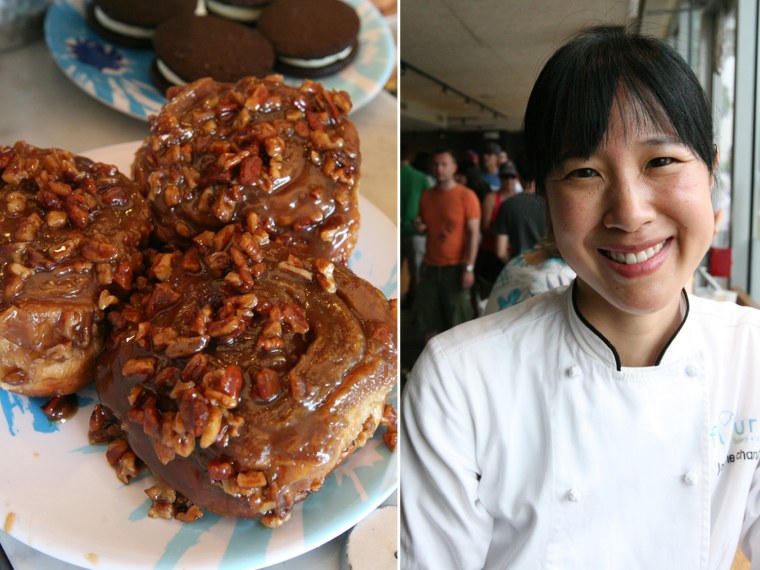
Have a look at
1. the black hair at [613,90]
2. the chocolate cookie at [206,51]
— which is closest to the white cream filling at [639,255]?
the black hair at [613,90]

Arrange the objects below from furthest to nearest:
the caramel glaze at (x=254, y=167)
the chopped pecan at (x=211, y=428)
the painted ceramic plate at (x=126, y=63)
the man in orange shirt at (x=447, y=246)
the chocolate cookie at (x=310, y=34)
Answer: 1. the man in orange shirt at (x=447, y=246)
2. the chocolate cookie at (x=310, y=34)
3. the painted ceramic plate at (x=126, y=63)
4. the caramel glaze at (x=254, y=167)
5. the chopped pecan at (x=211, y=428)

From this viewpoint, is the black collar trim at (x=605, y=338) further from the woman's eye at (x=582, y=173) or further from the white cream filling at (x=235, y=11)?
the white cream filling at (x=235, y=11)

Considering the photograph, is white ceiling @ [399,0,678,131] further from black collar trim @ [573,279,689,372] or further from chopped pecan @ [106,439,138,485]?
chopped pecan @ [106,439,138,485]

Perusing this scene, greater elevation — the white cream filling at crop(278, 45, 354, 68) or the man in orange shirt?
the white cream filling at crop(278, 45, 354, 68)

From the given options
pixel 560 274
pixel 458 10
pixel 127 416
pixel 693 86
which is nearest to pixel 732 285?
pixel 560 274

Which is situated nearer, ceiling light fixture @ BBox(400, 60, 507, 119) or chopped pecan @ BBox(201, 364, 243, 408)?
chopped pecan @ BBox(201, 364, 243, 408)

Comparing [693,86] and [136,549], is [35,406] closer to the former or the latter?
[136,549]

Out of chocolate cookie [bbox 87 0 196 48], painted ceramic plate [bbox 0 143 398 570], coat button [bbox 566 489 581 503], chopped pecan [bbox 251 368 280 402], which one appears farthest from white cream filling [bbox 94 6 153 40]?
coat button [bbox 566 489 581 503]
